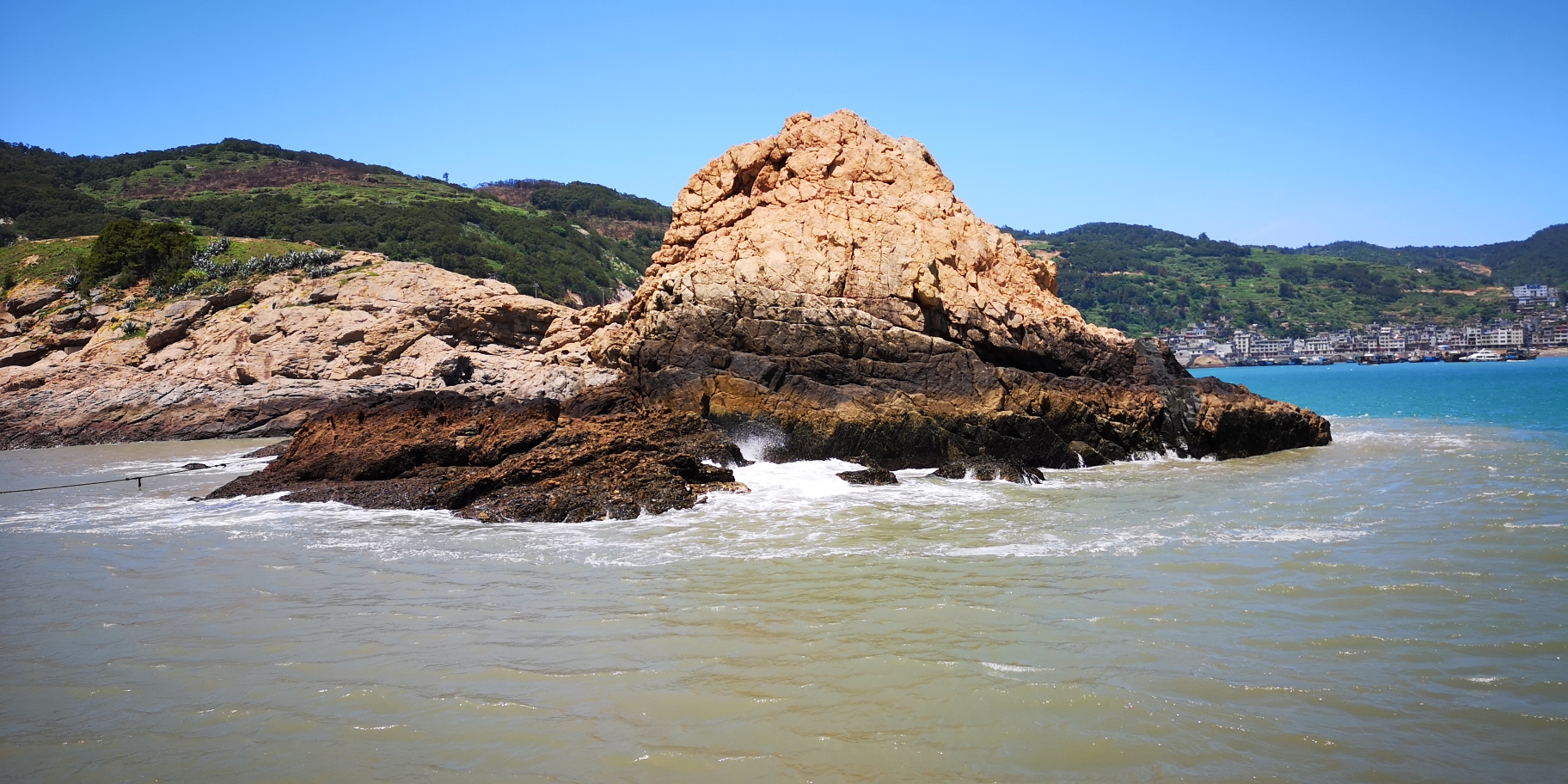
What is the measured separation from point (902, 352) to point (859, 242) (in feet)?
8.06

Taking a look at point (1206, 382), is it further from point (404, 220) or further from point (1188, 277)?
point (1188, 277)

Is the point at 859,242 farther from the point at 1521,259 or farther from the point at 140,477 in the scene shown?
the point at 1521,259

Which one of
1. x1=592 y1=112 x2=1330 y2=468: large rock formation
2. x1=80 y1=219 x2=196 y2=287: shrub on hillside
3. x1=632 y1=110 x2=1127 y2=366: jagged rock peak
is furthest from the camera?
x1=80 y1=219 x2=196 y2=287: shrub on hillside

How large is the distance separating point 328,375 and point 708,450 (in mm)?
14274

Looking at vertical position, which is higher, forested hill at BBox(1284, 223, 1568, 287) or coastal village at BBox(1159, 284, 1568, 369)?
forested hill at BBox(1284, 223, 1568, 287)

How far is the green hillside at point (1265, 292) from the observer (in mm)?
121625

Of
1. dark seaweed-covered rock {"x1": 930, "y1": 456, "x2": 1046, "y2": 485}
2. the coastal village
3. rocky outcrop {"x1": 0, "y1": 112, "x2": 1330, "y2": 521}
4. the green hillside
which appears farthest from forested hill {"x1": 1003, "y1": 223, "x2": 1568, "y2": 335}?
dark seaweed-covered rock {"x1": 930, "y1": 456, "x2": 1046, "y2": 485}

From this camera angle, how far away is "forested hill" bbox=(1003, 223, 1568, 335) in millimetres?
122312

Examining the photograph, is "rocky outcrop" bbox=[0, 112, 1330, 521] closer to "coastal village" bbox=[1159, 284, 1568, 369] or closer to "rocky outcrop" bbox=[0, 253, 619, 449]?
"rocky outcrop" bbox=[0, 253, 619, 449]

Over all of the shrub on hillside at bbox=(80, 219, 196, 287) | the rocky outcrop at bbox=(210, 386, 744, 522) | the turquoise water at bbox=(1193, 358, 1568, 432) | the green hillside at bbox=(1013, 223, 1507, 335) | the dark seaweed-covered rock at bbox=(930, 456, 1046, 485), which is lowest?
the turquoise water at bbox=(1193, 358, 1568, 432)

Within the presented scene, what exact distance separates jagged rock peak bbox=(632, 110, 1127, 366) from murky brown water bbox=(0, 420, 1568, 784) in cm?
657

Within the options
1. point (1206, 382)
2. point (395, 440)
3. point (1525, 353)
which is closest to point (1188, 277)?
point (1525, 353)

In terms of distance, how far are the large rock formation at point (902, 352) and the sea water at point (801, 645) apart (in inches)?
179

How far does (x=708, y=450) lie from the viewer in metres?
14.8
